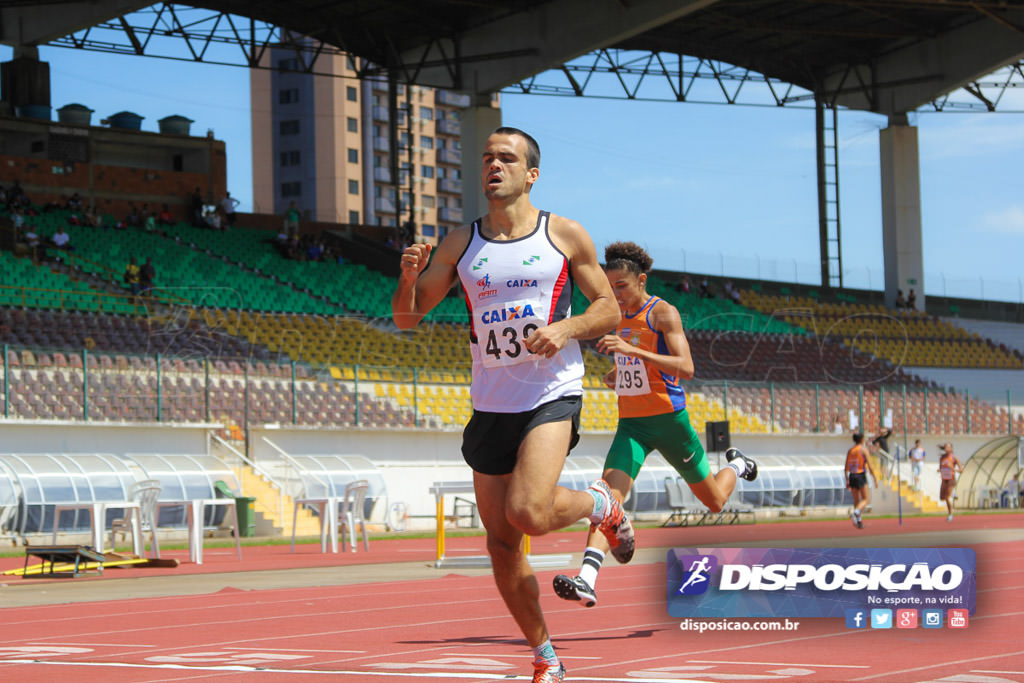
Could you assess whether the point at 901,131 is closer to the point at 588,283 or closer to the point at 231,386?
the point at 231,386

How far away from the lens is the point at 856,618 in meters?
7.70

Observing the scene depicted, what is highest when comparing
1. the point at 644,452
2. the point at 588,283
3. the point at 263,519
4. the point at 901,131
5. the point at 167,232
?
the point at 901,131

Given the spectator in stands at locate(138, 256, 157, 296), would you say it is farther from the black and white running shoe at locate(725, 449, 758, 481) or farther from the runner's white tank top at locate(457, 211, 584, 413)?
the runner's white tank top at locate(457, 211, 584, 413)

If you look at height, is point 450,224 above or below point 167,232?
above

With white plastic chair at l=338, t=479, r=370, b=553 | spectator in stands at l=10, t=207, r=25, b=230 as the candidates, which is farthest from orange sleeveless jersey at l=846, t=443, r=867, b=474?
spectator in stands at l=10, t=207, r=25, b=230

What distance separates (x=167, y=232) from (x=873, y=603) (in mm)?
42115

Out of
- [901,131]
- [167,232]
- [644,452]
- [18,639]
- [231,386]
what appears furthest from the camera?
[901,131]

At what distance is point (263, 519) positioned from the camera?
28750 millimetres

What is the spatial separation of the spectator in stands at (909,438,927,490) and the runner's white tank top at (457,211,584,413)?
36.2m

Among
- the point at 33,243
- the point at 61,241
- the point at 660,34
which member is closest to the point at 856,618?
the point at 33,243

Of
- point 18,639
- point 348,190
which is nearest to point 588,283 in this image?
point 18,639

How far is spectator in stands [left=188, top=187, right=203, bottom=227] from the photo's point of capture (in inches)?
1980

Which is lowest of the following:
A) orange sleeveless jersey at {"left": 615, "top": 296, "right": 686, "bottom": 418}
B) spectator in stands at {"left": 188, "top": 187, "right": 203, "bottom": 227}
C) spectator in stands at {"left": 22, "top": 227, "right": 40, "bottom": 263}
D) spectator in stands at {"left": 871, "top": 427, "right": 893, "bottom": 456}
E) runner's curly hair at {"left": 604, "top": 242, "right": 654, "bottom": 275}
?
spectator in stands at {"left": 871, "top": 427, "right": 893, "bottom": 456}

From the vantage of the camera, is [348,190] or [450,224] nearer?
[348,190]
